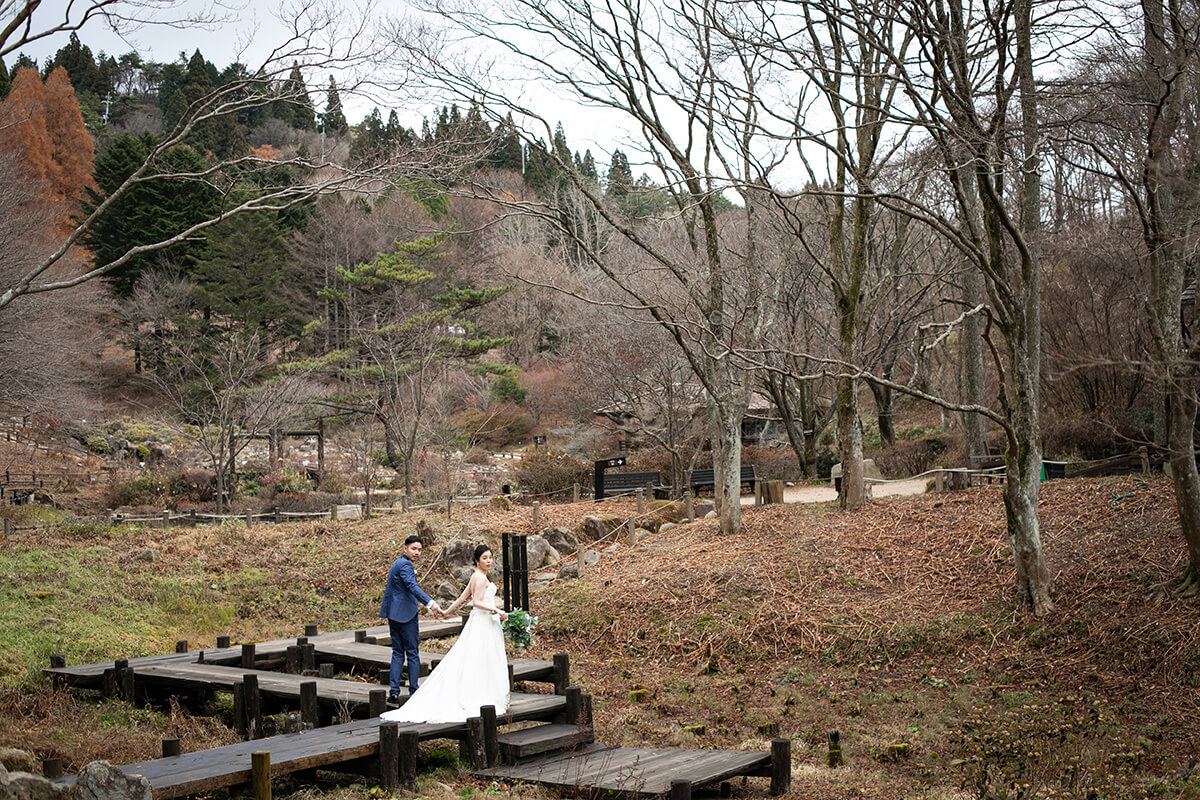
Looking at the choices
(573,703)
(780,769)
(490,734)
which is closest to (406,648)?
(573,703)

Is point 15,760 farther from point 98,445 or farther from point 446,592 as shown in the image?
point 98,445

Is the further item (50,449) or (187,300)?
(187,300)

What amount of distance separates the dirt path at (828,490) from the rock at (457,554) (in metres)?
7.21

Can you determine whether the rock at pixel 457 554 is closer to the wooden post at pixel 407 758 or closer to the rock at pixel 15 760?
the wooden post at pixel 407 758

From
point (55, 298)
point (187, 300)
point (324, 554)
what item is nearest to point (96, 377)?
point (187, 300)

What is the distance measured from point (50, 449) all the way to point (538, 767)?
35.8 m

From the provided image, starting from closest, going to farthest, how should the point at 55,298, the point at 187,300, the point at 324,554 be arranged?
the point at 324,554, the point at 55,298, the point at 187,300

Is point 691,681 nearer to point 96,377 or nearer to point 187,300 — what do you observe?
point 187,300

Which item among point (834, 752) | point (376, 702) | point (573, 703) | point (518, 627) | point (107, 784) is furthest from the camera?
→ point (518, 627)

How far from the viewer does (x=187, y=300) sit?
40.9 meters

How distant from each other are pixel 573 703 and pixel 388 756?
2.15 metres

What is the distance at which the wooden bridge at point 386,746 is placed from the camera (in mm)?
6508

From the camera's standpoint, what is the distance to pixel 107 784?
5.21 meters

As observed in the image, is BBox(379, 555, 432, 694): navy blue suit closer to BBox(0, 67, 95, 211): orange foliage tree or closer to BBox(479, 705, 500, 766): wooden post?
BBox(479, 705, 500, 766): wooden post
